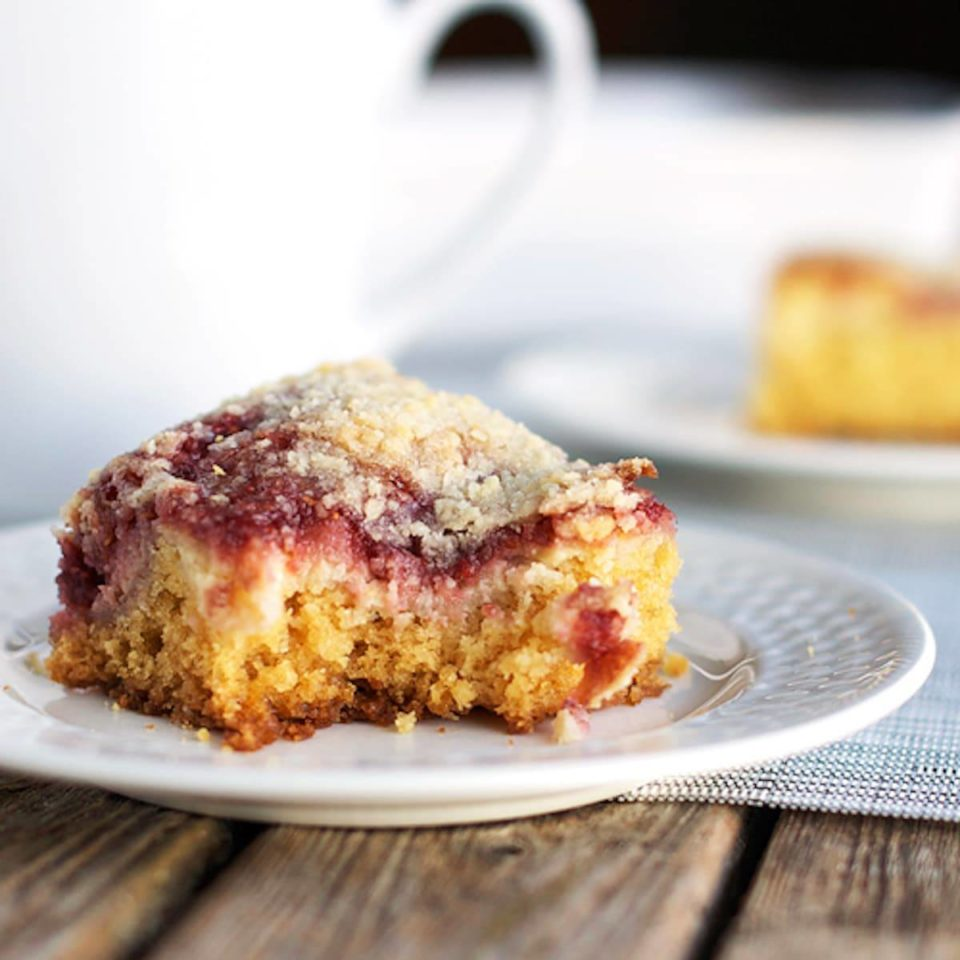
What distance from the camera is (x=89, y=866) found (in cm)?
109

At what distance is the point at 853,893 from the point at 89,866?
1.80 feet

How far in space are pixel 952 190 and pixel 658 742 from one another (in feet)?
9.53

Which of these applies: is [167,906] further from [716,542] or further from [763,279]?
[763,279]

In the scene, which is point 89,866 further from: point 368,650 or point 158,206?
point 158,206

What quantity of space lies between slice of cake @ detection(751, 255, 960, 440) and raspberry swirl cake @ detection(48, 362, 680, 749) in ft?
5.06

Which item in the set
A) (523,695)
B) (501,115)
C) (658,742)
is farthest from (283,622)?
(501,115)

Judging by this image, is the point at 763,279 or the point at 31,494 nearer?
the point at 31,494

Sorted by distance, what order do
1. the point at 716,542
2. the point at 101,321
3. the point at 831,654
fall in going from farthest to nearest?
the point at 101,321
the point at 716,542
the point at 831,654

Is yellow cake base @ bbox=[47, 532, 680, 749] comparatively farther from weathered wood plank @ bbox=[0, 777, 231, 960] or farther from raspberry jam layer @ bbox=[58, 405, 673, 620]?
weathered wood plank @ bbox=[0, 777, 231, 960]

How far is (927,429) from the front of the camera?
284cm

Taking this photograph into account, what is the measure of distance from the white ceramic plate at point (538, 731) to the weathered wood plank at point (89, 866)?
3cm

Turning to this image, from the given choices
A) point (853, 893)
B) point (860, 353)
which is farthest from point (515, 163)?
point (853, 893)

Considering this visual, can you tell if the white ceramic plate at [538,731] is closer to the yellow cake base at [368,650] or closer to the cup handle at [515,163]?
the yellow cake base at [368,650]

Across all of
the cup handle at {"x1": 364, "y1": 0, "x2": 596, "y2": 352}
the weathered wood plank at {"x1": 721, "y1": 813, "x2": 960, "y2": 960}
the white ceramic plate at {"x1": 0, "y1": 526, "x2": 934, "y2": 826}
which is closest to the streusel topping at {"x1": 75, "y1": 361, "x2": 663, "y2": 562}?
the white ceramic plate at {"x1": 0, "y1": 526, "x2": 934, "y2": 826}
